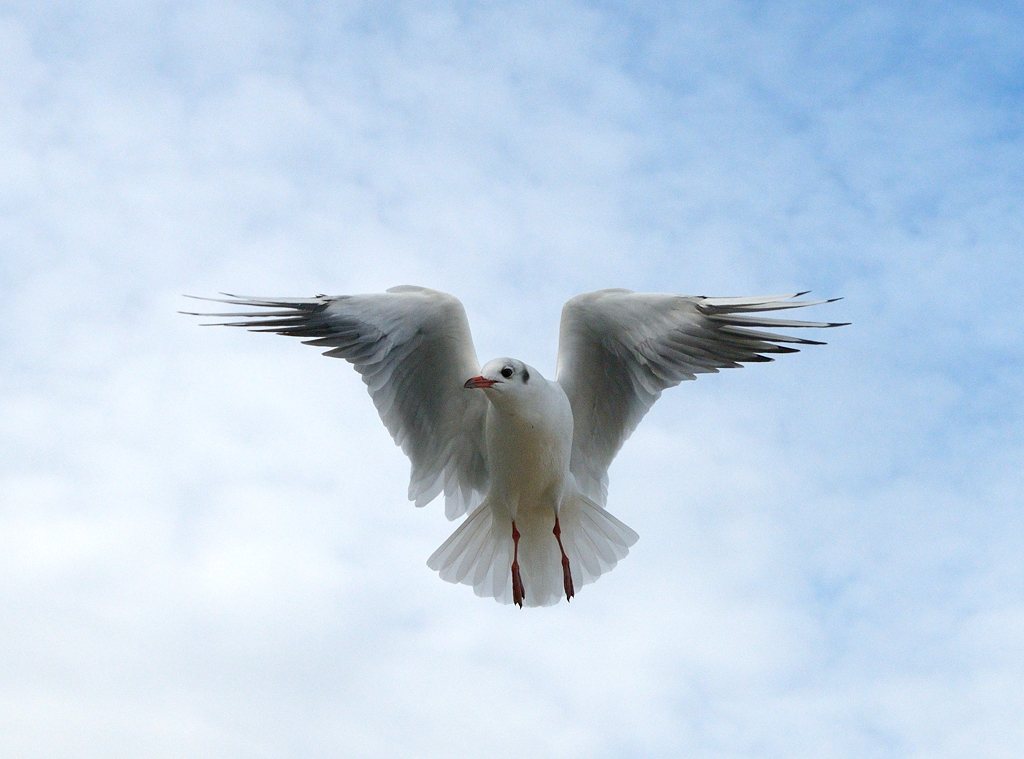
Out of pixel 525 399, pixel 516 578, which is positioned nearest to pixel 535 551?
pixel 516 578

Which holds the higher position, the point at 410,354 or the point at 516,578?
the point at 410,354

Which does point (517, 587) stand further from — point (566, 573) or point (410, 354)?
point (410, 354)

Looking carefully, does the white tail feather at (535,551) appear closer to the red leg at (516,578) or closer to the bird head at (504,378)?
the red leg at (516,578)

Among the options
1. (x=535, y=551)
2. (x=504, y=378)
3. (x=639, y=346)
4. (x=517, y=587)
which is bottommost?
(x=517, y=587)

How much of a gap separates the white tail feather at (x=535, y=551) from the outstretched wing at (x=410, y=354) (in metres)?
0.34

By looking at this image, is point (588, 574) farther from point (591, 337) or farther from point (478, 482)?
point (591, 337)

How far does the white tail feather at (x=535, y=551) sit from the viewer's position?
32.0 feet

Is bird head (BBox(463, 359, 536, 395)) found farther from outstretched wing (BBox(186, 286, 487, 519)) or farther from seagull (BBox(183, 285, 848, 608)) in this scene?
outstretched wing (BBox(186, 286, 487, 519))

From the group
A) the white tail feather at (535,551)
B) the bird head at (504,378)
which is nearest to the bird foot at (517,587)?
the white tail feather at (535,551)

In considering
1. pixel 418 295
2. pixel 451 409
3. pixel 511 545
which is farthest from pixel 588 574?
pixel 418 295

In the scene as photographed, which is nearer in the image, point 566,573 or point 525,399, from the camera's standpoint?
point 525,399

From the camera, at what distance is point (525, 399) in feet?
29.1

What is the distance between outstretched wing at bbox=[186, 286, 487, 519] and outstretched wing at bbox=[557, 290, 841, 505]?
0.65 meters

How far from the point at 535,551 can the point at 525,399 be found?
133 cm
